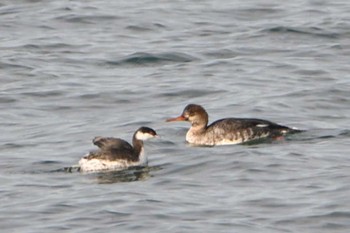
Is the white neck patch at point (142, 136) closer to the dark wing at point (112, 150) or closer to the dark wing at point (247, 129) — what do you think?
the dark wing at point (112, 150)

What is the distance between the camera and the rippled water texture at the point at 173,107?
55.4ft

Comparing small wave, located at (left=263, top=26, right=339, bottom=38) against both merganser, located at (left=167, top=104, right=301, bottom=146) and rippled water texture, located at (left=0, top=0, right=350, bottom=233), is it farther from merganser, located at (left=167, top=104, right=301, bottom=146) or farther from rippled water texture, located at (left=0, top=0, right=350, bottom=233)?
merganser, located at (left=167, top=104, right=301, bottom=146)

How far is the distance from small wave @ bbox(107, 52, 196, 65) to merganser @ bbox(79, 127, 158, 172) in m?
8.23

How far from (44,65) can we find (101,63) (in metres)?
1.10

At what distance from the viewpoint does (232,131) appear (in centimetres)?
2097

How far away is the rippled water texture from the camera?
16875 millimetres

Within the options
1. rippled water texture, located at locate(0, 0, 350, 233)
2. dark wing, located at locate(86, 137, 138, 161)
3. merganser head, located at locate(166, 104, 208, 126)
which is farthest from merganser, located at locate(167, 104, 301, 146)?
dark wing, located at locate(86, 137, 138, 161)

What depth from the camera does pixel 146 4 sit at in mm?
34656

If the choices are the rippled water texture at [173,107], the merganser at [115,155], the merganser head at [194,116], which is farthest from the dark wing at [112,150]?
the merganser head at [194,116]

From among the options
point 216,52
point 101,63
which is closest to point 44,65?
point 101,63

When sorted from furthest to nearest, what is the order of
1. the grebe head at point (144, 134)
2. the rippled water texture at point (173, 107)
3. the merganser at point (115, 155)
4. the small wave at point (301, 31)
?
the small wave at point (301, 31), the grebe head at point (144, 134), the merganser at point (115, 155), the rippled water texture at point (173, 107)

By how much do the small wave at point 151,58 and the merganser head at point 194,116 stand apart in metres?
6.17

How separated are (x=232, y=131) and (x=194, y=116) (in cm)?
90

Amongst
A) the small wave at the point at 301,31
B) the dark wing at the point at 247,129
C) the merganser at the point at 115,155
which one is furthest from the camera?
the small wave at the point at 301,31
